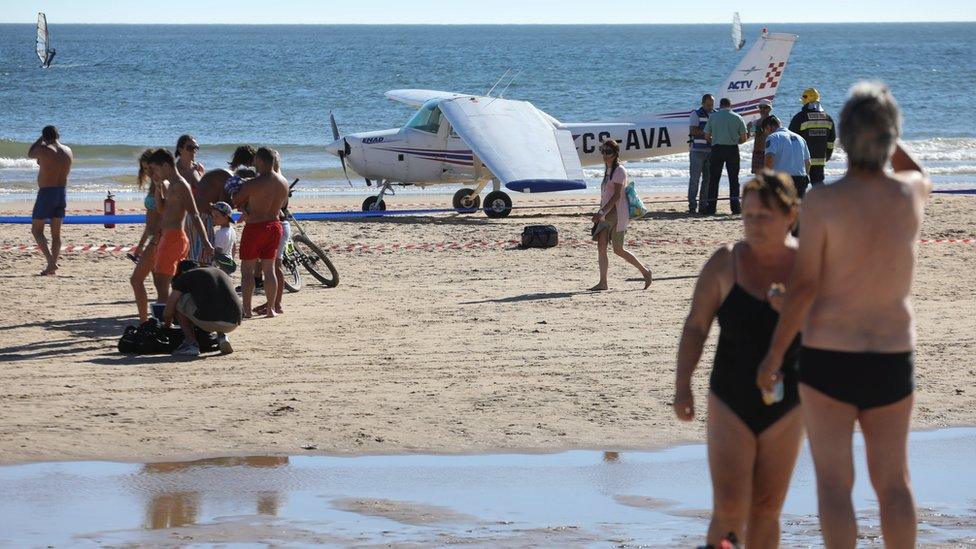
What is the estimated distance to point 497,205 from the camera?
18156mm

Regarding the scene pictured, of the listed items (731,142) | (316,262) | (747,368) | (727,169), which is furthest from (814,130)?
(747,368)

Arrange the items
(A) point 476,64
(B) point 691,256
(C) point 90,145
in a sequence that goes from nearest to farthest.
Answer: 1. (B) point 691,256
2. (C) point 90,145
3. (A) point 476,64

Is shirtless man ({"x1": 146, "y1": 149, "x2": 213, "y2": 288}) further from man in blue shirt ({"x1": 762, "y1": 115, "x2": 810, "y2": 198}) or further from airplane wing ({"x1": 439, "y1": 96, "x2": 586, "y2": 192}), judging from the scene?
airplane wing ({"x1": 439, "y1": 96, "x2": 586, "y2": 192})

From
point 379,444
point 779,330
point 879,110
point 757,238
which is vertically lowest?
point 379,444

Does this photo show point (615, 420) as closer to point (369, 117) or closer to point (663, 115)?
point (663, 115)

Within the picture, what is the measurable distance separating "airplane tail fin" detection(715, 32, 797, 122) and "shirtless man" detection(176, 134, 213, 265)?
1212cm

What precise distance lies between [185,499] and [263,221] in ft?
14.7

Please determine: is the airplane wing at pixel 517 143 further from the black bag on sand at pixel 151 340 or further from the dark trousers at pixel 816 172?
the black bag on sand at pixel 151 340

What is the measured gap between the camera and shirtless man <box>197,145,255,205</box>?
1043 cm

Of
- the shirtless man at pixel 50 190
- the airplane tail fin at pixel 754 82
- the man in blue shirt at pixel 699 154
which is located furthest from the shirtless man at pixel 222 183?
the airplane tail fin at pixel 754 82

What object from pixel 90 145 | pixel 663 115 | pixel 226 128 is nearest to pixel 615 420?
pixel 663 115

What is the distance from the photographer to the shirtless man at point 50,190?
12.7 metres

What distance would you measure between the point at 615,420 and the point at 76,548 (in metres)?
3.25

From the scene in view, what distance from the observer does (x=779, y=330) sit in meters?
3.99
